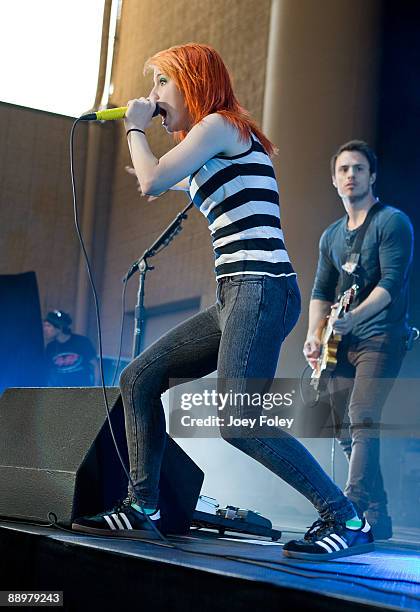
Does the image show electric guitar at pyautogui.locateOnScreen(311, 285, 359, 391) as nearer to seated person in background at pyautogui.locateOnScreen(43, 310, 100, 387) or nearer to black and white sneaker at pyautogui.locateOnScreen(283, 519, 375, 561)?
black and white sneaker at pyautogui.locateOnScreen(283, 519, 375, 561)

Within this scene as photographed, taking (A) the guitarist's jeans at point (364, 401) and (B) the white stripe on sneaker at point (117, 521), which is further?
(A) the guitarist's jeans at point (364, 401)

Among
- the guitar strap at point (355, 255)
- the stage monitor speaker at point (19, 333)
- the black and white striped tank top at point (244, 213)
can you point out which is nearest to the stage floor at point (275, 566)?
the black and white striped tank top at point (244, 213)

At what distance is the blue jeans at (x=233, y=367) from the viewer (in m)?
1.98

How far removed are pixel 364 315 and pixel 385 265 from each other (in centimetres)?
25

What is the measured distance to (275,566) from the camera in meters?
1.61

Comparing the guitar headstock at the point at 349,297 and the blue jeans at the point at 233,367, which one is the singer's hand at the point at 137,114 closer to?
the blue jeans at the point at 233,367

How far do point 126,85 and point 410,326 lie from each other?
15.8 feet

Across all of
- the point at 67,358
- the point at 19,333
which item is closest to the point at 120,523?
the point at 67,358

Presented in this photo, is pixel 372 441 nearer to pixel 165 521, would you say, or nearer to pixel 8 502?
pixel 165 521

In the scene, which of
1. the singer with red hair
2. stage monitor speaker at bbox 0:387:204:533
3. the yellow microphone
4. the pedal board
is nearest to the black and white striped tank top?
the singer with red hair

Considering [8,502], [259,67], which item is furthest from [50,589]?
[259,67]

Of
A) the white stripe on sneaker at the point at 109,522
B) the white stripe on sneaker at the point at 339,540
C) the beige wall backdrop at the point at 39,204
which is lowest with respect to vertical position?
the white stripe on sneaker at the point at 109,522

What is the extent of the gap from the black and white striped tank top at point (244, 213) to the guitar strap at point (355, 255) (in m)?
1.70

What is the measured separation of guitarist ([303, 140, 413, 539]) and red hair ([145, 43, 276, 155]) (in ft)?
5.15
